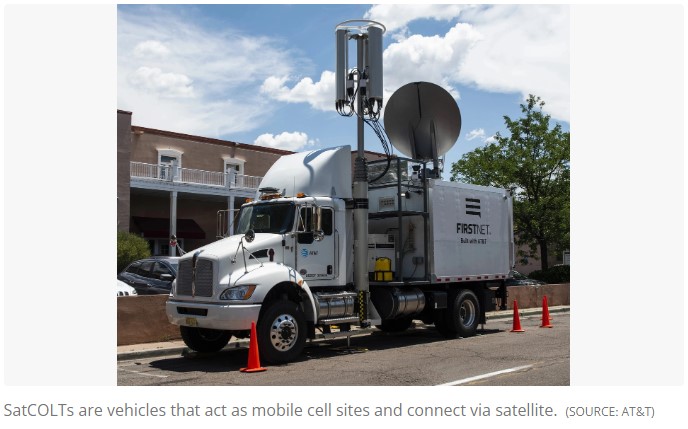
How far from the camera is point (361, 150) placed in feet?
44.2

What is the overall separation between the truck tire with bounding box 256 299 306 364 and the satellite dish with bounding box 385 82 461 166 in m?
5.60

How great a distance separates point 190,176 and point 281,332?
2306 cm

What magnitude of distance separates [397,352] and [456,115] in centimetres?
573

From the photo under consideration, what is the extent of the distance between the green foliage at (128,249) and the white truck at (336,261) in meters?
13.9

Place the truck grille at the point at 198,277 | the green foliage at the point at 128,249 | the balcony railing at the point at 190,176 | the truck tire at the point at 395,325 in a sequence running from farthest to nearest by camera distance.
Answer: the balcony railing at the point at 190,176, the green foliage at the point at 128,249, the truck tire at the point at 395,325, the truck grille at the point at 198,277

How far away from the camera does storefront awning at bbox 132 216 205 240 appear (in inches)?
1288

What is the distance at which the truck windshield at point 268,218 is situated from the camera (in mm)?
12234

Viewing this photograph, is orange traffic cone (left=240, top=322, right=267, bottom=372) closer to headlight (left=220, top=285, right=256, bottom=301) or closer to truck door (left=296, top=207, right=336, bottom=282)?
headlight (left=220, top=285, right=256, bottom=301)

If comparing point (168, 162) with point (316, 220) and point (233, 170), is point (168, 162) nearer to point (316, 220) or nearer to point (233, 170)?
point (233, 170)

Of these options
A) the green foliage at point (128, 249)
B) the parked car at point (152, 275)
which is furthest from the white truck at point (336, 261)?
the green foliage at point (128, 249)

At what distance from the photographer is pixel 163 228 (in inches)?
1312

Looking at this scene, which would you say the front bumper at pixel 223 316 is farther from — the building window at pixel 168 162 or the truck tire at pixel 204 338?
the building window at pixel 168 162
